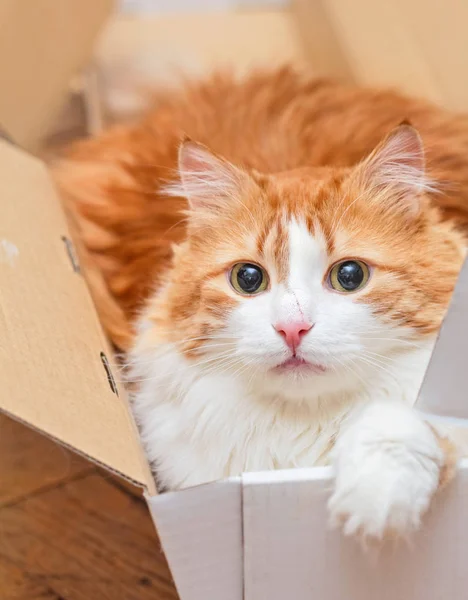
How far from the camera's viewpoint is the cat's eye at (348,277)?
0.96 meters

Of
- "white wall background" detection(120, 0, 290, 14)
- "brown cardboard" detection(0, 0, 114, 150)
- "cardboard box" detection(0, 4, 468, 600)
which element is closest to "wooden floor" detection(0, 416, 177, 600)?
"cardboard box" detection(0, 4, 468, 600)

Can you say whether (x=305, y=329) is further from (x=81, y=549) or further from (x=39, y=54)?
(x=39, y=54)

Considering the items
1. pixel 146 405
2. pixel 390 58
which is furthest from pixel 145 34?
pixel 146 405

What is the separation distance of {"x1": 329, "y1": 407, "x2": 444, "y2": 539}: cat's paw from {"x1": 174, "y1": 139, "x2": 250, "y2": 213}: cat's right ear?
0.43 m

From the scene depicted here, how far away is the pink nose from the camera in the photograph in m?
0.88

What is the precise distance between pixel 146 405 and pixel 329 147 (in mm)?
649

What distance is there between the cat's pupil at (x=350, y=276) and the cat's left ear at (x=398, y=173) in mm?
128

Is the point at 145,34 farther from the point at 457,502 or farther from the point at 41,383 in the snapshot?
the point at 457,502

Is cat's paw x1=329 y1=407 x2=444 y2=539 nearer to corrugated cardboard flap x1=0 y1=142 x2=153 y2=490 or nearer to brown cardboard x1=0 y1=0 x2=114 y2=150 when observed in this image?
corrugated cardboard flap x1=0 y1=142 x2=153 y2=490

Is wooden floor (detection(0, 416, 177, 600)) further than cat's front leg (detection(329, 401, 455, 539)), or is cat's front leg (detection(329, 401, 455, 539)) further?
wooden floor (detection(0, 416, 177, 600))

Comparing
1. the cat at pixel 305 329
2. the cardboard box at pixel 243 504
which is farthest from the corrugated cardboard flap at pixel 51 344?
the cat at pixel 305 329

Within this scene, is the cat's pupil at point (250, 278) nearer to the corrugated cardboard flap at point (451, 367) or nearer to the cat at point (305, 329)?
the cat at point (305, 329)

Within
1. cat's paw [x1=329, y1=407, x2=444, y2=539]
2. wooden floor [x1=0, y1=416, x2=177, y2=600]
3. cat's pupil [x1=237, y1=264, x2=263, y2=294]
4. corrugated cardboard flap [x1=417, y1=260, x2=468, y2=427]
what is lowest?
wooden floor [x1=0, y1=416, x2=177, y2=600]

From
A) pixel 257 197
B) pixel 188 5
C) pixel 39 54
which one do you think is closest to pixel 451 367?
A: pixel 257 197
